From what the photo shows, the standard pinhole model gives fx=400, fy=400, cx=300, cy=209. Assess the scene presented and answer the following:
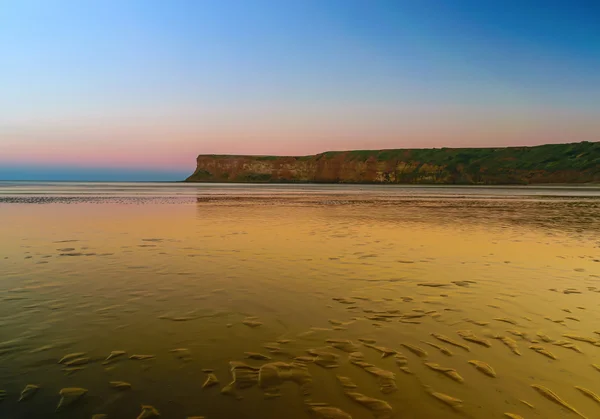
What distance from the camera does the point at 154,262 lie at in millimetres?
11875

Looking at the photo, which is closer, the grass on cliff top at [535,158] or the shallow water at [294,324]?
the shallow water at [294,324]

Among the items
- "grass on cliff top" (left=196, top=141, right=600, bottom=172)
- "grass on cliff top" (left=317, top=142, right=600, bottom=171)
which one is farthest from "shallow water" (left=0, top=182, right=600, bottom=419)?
"grass on cliff top" (left=317, top=142, right=600, bottom=171)

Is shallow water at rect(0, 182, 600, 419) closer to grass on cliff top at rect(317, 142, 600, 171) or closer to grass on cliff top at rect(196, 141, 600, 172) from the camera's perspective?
grass on cliff top at rect(196, 141, 600, 172)

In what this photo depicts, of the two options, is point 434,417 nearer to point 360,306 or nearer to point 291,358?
point 291,358

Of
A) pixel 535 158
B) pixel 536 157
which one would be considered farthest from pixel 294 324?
pixel 536 157

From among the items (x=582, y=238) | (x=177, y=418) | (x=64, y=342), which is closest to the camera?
(x=177, y=418)

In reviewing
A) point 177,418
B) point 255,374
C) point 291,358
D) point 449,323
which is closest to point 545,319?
point 449,323

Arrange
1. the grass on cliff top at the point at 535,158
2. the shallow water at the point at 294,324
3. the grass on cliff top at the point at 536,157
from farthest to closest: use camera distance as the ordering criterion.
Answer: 1. the grass on cliff top at the point at 536,157
2. the grass on cliff top at the point at 535,158
3. the shallow water at the point at 294,324

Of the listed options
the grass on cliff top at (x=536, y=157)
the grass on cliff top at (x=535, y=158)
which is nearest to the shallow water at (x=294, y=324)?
the grass on cliff top at (x=535, y=158)

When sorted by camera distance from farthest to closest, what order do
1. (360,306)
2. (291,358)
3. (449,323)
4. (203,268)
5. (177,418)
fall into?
1. (203,268)
2. (360,306)
3. (449,323)
4. (291,358)
5. (177,418)

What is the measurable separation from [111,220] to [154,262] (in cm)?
1349

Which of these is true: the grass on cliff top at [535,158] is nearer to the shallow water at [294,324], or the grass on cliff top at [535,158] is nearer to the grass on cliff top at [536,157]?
the grass on cliff top at [536,157]

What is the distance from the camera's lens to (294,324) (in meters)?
6.83

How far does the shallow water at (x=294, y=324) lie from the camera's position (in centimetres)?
440
